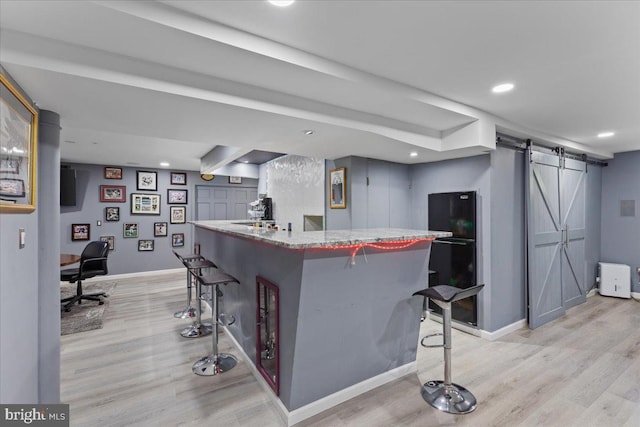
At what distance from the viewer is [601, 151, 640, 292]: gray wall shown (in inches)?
198

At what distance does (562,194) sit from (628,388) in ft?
8.86

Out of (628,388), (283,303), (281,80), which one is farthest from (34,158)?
(628,388)

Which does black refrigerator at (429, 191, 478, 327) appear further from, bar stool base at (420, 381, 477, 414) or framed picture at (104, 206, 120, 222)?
framed picture at (104, 206, 120, 222)

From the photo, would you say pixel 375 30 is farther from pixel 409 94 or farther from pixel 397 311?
pixel 397 311

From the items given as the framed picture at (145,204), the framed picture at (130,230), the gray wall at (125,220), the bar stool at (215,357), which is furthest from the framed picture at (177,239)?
the bar stool at (215,357)

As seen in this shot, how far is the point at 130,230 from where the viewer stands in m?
6.81

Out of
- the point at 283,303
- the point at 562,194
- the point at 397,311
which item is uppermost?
the point at 562,194

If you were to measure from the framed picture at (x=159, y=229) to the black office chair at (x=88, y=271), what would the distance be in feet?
5.97

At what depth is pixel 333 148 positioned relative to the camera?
3672 millimetres

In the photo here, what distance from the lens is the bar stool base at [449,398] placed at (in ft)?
7.37

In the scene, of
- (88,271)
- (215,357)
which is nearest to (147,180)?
(88,271)

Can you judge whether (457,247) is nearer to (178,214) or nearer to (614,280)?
(614,280)

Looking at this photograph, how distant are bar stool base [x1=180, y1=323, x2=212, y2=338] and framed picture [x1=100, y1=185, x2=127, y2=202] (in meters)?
4.42

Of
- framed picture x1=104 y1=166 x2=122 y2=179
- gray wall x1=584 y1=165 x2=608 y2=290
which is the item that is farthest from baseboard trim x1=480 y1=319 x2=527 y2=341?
framed picture x1=104 y1=166 x2=122 y2=179
